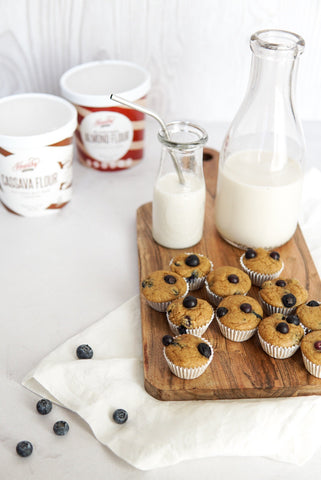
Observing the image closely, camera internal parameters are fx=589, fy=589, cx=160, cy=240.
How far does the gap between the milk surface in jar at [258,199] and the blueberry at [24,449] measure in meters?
0.60

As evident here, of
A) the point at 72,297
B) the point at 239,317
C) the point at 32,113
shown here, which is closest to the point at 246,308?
the point at 239,317

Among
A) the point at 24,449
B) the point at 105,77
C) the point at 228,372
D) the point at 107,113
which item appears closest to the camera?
the point at 24,449

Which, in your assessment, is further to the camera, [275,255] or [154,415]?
[275,255]

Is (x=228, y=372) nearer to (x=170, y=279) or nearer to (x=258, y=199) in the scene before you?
(x=170, y=279)

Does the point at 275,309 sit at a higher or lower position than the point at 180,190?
lower

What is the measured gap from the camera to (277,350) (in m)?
0.98

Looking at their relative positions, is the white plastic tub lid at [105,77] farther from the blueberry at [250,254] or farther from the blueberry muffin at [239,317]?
the blueberry muffin at [239,317]

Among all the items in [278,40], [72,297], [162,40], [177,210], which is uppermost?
[278,40]

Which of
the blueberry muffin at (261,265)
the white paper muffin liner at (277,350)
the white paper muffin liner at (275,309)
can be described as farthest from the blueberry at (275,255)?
the white paper muffin liner at (277,350)

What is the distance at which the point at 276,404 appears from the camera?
3.04 feet

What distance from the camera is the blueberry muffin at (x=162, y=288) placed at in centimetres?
A: 106

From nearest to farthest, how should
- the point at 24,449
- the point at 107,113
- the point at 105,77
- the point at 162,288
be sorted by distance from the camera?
the point at 24,449
the point at 162,288
the point at 107,113
the point at 105,77

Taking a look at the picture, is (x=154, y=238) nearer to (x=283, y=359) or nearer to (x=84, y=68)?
(x=283, y=359)

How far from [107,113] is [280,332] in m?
0.70
